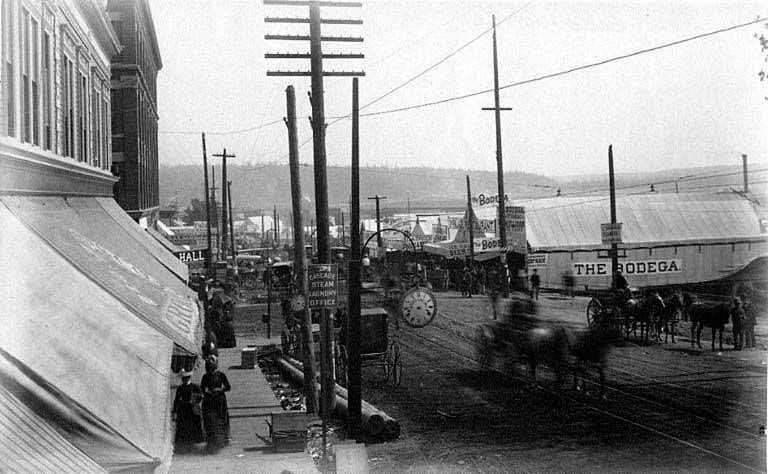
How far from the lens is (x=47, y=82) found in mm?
11531

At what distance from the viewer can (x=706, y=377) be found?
16.5 meters

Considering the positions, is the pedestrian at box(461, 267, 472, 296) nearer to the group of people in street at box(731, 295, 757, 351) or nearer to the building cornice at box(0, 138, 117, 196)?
the group of people in street at box(731, 295, 757, 351)

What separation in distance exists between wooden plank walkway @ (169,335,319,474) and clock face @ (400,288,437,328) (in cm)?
398

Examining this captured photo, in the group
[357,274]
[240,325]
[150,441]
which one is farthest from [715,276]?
[150,441]

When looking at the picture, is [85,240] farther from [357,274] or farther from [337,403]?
[337,403]

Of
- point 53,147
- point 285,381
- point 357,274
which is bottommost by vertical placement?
point 285,381

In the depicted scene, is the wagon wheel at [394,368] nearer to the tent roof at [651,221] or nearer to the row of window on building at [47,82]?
the row of window on building at [47,82]

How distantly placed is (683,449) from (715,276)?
28.8 meters

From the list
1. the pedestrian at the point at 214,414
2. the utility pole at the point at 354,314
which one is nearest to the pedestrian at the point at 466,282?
the utility pole at the point at 354,314

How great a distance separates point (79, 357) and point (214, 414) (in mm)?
6258

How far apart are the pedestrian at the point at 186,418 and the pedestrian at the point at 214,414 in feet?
0.49

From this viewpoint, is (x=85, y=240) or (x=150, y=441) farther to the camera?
(x=85, y=240)

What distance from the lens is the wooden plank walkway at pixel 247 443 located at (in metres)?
11.2

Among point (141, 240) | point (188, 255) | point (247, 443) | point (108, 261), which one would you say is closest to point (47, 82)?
point (108, 261)
